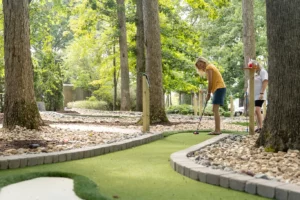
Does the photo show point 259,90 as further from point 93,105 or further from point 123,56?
point 93,105

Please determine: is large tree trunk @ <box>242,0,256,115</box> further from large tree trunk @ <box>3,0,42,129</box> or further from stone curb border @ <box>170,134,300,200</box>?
stone curb border @ <box>170,134,300,200</box>

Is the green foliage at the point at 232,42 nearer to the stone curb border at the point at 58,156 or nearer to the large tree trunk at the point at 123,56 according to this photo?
the large tree trunk at the point at 123,56

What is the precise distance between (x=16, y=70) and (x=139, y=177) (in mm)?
4288

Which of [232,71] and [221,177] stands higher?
[232,71]

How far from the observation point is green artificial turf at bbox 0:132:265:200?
297 centimetres

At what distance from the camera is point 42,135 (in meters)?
6.63

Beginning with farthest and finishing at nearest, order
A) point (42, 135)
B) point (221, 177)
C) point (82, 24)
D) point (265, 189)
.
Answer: point (82, 24) → point (42, 135) → point (221, 177) → point (265, 189)

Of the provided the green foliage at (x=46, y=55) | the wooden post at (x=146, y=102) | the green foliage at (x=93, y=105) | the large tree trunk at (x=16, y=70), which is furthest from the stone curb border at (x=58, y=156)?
the green foliage at (x=93, y=105)

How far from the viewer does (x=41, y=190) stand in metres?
3.22

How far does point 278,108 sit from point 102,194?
8.03 ft

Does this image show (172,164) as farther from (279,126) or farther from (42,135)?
(42,135)

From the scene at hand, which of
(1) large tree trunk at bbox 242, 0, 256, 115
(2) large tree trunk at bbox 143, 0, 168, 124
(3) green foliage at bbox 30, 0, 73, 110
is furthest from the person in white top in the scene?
(3) green foliage at bbox 30, 0, 73, 110

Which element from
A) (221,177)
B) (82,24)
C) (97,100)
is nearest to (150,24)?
(221,177)

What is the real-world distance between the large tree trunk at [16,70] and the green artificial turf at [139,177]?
2.56 m
